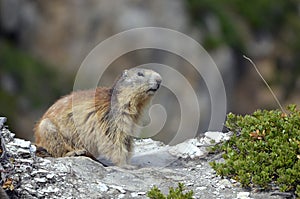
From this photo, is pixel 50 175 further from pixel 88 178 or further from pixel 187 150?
pixel 187 150

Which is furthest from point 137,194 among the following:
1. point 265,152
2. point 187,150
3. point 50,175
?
→ point 187,150

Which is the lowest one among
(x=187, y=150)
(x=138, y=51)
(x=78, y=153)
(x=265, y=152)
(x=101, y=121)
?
(x=265, y=152)

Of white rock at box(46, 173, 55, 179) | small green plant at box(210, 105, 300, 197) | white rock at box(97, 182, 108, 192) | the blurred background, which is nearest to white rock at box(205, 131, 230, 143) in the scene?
small green plant at box(210, 105, 300, 197)

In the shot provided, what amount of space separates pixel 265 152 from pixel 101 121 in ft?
8.94

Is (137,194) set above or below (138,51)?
below

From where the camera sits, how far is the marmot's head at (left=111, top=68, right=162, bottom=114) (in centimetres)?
1142

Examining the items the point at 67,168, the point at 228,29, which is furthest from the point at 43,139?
the point at 228,29

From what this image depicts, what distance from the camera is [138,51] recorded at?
3300cm

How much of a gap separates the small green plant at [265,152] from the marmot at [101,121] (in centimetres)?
147

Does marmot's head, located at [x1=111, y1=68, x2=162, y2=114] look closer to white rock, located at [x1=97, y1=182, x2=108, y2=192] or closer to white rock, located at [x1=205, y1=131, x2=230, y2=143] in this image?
white rock, located at [x1=205, y1=131, x2=230, y2=143]

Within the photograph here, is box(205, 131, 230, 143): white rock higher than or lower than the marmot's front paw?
higher

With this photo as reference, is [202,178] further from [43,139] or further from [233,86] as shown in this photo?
[233,86]

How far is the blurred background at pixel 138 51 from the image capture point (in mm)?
32844

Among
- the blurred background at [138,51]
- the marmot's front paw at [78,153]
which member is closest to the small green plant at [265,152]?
the marmot's front paw at [78,153]
